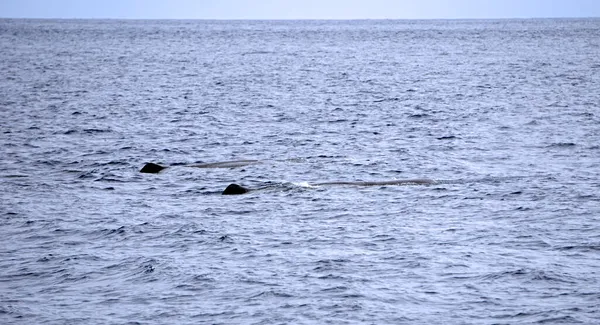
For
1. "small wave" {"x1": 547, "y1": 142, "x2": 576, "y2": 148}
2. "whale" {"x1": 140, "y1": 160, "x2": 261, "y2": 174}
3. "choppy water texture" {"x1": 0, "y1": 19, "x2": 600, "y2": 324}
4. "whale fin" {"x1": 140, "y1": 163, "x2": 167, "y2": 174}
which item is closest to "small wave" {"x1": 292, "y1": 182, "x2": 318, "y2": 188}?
"choppy water texture" {"x1": 0, "y1": 19, "x2": 600, "y2": 324}

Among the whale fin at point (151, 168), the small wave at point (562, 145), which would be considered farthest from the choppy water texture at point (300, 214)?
the whale fin at point (151, 168)

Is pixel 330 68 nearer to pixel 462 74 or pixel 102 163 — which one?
pixel 462 74

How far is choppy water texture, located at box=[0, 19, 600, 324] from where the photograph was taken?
1823cm

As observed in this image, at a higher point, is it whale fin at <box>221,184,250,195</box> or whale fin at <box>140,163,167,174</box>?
whale fin at <box>221,184,250,195</box>

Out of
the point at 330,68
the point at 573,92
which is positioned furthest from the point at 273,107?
the point at 330,68

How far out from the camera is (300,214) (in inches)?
1002

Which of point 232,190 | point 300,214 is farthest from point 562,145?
point 300,214

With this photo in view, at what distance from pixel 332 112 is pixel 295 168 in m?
20.1

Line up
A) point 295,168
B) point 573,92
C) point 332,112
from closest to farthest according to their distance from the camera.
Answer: point 295,168, point 332,112, point 573,92

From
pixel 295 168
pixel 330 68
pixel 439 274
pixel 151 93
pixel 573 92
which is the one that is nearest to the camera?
pixel 439 274

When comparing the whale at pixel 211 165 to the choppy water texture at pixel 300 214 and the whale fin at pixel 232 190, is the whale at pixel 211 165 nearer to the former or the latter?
the choppy water texture at pixel 300 214

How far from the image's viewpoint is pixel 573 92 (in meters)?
61.2

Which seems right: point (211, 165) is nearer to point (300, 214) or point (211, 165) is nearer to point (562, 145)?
point (300, 214)

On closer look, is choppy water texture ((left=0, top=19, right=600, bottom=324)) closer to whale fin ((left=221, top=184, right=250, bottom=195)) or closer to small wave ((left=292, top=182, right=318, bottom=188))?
small wave ((left=292, top=182, right=318, bottom=188))
